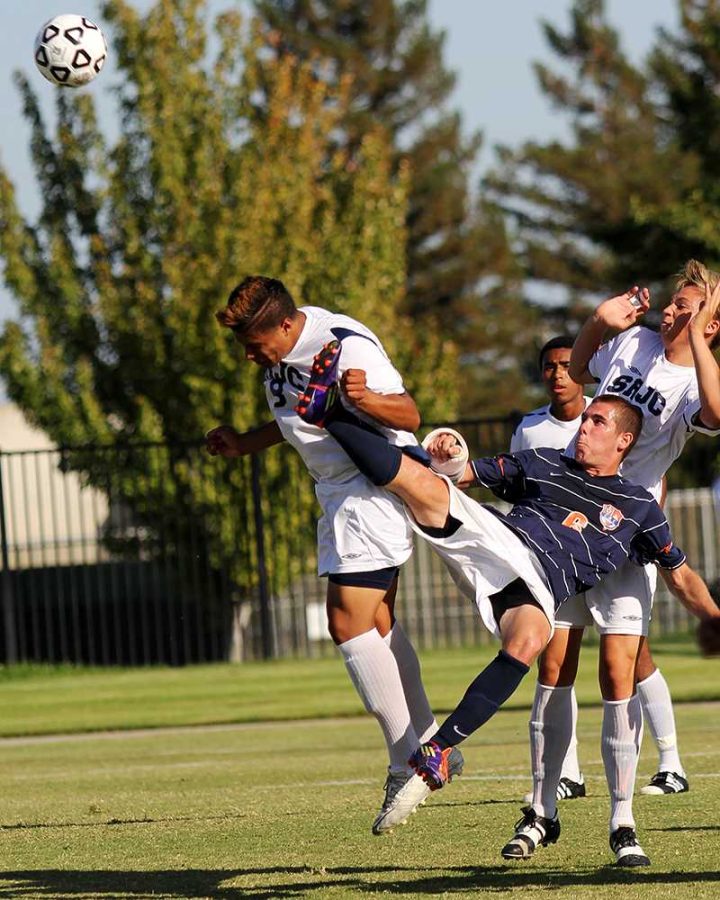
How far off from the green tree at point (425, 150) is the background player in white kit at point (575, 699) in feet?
133

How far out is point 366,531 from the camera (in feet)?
21.4

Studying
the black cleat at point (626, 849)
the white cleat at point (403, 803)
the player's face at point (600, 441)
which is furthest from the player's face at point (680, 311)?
the white cleat at point (403, 803)

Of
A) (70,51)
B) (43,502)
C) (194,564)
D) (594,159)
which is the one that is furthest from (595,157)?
(70,51)

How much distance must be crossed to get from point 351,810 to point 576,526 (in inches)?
89.4

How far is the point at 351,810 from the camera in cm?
781

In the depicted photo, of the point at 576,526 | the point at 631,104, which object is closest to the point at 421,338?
the point at 631,104

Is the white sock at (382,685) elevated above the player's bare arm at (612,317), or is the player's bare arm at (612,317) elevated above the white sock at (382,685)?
the player's bare arm at (612,317)

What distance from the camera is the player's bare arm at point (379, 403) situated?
20.2ft

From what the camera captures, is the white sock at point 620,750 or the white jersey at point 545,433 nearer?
the white sock at point 620,750

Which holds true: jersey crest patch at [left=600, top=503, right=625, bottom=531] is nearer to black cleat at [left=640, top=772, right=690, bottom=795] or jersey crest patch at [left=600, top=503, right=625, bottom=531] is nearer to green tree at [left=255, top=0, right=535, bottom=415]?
black cleat at [left=640, top=772, right=690, bottom=795]

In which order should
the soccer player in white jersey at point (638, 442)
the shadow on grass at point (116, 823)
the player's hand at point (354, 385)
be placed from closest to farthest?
1. the player's hand at point (354, 385)
2. the soccer player in white jersey at point (638, 442)
3. the shadow on grass at point (116, 823)

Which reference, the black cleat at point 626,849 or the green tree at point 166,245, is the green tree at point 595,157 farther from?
the black cleat at point 626,849

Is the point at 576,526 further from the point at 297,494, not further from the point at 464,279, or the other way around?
the point at 464,279

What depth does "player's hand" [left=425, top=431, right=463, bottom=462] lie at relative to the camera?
6.54m
